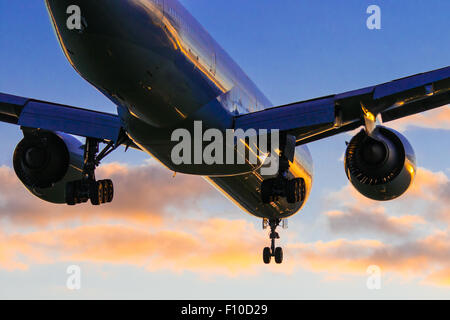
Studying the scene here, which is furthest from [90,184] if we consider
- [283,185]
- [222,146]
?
[283,185]

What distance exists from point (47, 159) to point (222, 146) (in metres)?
6.66

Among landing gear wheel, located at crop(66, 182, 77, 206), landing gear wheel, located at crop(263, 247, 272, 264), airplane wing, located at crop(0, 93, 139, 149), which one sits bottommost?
landing gear wheel, located at crop(263, 247, 272, 264)

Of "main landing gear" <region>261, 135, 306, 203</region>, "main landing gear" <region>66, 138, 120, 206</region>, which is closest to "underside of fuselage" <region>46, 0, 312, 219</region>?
"main landing gear" <region>261, 135, 306, 203</region>

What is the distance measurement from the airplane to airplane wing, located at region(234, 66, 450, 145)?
0.11 ft

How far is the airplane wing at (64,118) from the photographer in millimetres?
23203

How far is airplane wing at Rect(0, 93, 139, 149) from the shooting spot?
23.2m

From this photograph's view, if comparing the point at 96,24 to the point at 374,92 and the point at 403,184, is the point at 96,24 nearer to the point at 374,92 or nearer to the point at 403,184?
the point at 374,92

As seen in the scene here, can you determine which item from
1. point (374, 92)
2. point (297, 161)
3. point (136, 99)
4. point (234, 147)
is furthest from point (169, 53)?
point (297, 161)

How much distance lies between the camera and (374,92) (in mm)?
21984

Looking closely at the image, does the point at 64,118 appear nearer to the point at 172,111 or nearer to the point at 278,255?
the point at 172,111

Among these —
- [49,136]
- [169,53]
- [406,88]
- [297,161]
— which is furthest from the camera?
[297,161]

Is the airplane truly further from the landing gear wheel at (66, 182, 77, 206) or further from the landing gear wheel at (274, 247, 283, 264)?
the landing gear wheel at (274, 247, 283, 264)

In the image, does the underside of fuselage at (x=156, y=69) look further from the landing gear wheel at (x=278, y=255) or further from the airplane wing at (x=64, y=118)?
the landing gear wheel at (x=278, y=255)

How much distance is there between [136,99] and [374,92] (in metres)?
6.82
